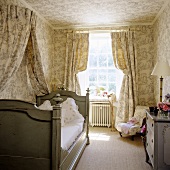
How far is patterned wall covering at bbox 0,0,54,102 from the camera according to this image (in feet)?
11.3

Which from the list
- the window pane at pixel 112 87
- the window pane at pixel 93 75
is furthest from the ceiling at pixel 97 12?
the window pane at pixel 112 87

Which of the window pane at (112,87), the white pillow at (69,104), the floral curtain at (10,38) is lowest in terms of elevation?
the white pillow at (69,104)

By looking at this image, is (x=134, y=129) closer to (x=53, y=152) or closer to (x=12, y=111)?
(x=53, y=152)

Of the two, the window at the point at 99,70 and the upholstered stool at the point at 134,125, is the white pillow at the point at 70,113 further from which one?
the window at the point at 99,70

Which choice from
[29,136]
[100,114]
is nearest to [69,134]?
[29,136]

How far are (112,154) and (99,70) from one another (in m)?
2.63

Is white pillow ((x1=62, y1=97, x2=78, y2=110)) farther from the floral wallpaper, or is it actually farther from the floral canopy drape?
the floral canopy drape

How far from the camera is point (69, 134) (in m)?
2.87

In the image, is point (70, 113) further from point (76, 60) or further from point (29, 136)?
point (76, 60)

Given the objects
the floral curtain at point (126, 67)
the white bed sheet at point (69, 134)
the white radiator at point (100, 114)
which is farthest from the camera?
the white radiator at point (100, 114)

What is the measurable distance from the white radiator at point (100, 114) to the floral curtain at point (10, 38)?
2870 mm

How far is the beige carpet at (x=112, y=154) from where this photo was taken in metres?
3.03

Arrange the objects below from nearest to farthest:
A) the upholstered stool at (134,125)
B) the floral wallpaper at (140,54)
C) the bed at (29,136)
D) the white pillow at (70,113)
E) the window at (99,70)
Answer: the bed at (29,136) → the white pillow at (70,113) → the floral wallpaper at (140,54) → the upholstered stool at (134,125) → the window at (99,70)

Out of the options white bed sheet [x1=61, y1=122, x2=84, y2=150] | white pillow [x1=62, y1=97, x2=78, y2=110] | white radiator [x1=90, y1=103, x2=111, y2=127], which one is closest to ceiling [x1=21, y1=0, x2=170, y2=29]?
white pillow [x1=62, y1=97, x2=78, y2=110]
